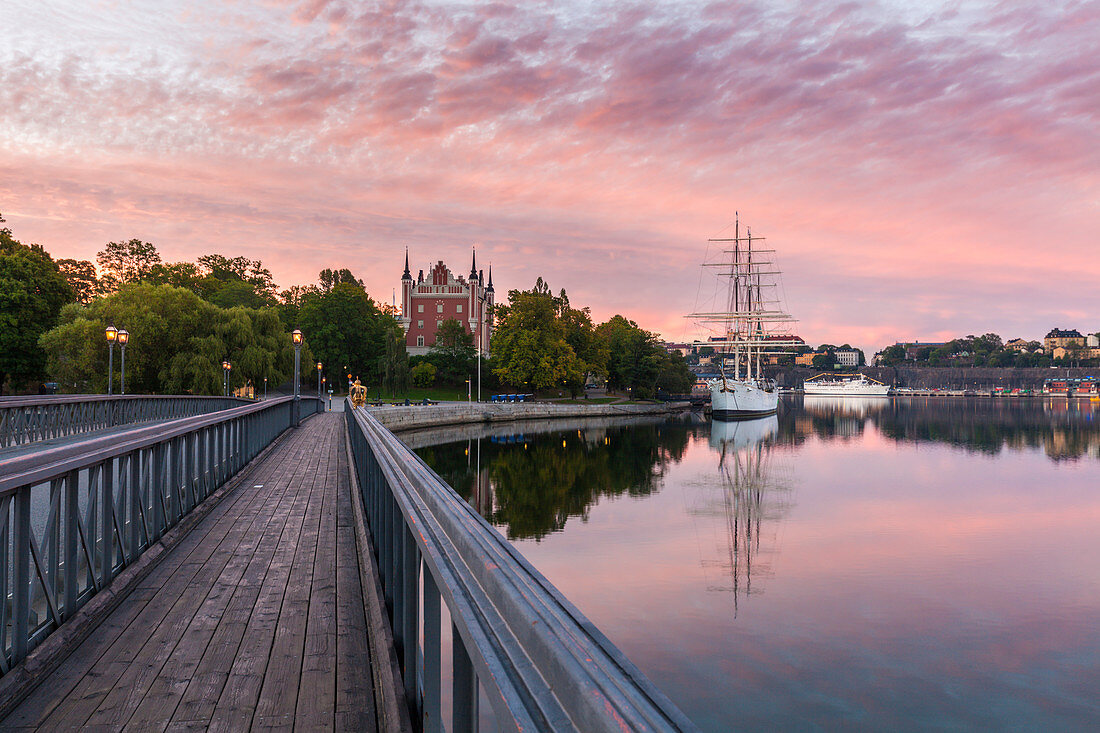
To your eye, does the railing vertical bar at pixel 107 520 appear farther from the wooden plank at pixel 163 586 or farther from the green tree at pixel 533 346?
the green tree at pixel 533 346

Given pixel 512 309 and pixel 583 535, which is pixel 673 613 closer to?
pixel 583 535

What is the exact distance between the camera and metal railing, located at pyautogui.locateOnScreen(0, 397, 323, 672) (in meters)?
3.71

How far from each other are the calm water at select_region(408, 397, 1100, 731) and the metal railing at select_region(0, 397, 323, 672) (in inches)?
341

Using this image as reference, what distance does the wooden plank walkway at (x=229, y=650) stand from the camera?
11.8 ft

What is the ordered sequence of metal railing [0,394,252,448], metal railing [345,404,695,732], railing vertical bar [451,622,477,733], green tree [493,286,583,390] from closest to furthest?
metal railing [345,404,695,732] → railing vertical bar [451,622,477,733] → metal railing [0,394,252,448] → green tree [493,286,583,390]

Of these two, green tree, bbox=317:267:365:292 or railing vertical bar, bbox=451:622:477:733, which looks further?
green tree, bbox=317:267:365:292

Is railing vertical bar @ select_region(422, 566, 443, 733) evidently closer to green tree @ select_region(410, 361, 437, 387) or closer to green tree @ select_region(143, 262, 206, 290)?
green tree @ select_region(410, 361, 437, 387)

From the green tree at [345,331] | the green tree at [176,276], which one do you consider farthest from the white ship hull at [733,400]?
the green tree at [176,276]

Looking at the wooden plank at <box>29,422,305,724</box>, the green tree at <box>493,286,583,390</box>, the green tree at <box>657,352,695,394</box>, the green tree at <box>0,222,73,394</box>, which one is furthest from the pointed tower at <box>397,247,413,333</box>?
the wooden plank at <box>29,422,305,724</box>

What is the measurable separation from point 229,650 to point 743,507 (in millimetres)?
28420

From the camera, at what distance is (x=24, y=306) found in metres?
48.2

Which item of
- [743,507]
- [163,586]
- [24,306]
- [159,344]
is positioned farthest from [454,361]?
[163,586]

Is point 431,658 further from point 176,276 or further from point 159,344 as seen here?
point 176,276

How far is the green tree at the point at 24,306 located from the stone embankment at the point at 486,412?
80.4 ft
